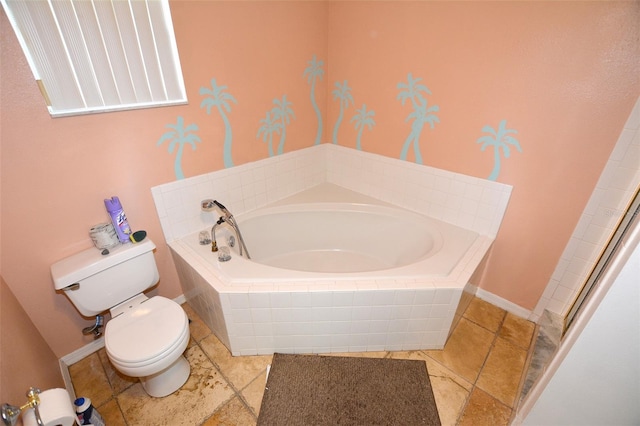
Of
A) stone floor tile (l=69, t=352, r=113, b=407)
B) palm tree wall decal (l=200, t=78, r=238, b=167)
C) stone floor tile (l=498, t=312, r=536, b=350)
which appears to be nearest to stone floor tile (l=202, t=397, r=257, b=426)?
stone floor tile (l=69, t=352, r=113, b=407)

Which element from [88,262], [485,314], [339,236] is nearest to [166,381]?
[88,262]

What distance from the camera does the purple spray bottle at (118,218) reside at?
58.7 inches

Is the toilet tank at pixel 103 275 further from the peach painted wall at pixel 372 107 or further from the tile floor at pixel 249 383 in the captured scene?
the tile floor at pixel 249 383

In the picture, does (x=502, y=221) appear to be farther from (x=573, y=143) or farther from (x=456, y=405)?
(x=456, y=405)

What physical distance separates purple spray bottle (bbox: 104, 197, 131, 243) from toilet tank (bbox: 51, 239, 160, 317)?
0.05 m

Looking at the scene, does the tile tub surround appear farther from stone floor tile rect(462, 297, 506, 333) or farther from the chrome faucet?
stone floor tile rect(462, 297, 506, 333)

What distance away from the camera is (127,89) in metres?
1.45

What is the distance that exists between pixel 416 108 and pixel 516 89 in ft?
1.88

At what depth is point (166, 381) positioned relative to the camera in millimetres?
1497

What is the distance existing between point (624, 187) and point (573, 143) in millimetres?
310

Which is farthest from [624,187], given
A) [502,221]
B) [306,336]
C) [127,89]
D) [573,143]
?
[127,89]

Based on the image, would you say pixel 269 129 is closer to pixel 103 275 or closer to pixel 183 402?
pixel 103 275

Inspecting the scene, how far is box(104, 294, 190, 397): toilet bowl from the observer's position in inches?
49.7

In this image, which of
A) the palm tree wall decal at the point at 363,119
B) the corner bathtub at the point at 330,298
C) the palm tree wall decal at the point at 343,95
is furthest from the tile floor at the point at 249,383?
the palm tree wall decal at the point at 343,95
